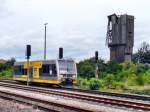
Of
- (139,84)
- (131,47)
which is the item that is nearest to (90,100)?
(139,84)

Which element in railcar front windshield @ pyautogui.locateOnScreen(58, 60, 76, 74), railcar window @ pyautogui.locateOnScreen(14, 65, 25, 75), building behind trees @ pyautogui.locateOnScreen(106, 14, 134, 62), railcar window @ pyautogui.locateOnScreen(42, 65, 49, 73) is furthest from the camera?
building behind trees @ pyautogui.locateOnScreen(106, 14, 134, 62)

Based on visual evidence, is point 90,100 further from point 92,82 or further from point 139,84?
point 139,84

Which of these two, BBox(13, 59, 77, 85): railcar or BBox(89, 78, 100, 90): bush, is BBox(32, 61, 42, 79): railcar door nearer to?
BBox(13, 59, 77, 85): railcar

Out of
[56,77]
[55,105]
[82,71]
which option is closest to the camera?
[55,105]

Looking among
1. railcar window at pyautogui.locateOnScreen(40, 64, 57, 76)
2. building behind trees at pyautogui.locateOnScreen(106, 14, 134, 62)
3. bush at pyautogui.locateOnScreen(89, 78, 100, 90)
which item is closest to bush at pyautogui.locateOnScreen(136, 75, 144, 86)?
bush at pyautogui.locateOnScreen(89, 78, 100, 90)

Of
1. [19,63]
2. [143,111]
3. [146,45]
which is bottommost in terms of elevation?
[143,111]

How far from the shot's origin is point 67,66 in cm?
3538

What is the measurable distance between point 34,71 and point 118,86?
27.1 ft

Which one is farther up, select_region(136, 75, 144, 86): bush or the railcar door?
the railcar door

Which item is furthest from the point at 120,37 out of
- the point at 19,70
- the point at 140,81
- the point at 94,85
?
the point at 94,85

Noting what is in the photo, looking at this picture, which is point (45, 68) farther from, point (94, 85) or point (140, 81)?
point (140, 81)

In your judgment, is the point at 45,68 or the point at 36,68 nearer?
Result: the point at 45,68

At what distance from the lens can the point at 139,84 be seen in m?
36.2

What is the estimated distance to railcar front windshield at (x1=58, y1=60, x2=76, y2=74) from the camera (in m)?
34.5
